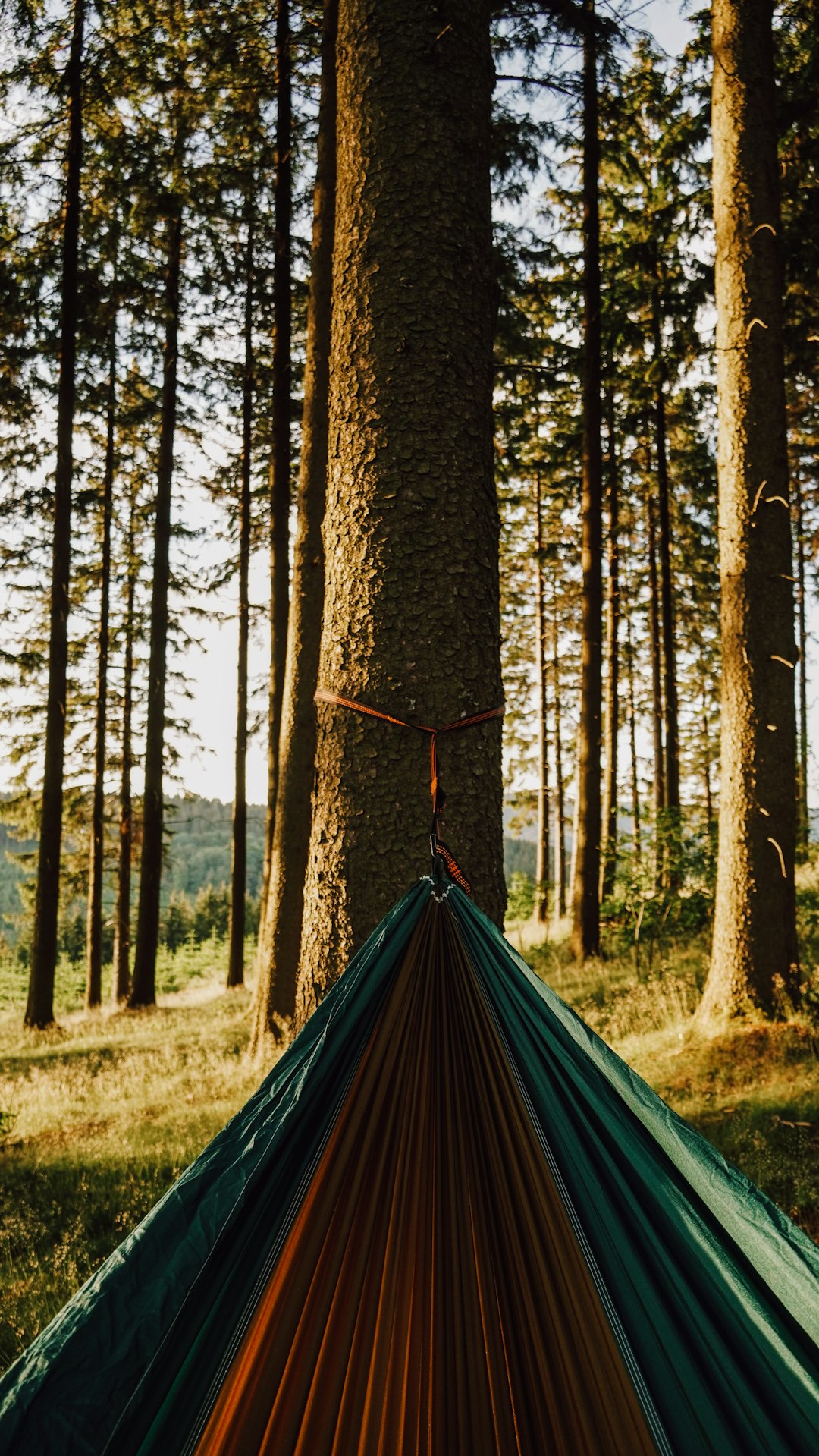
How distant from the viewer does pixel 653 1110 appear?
5.24ft

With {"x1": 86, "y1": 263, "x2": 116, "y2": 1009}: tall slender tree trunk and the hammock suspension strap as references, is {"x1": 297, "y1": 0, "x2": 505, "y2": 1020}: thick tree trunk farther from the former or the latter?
{"x1": 86, "y1": 263, "x2": 116, "y2": 1009}: tall slender tree trunk

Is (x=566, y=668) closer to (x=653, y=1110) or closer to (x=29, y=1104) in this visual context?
(x=29, y=1104)

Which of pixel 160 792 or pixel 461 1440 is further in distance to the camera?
pixel 160 792

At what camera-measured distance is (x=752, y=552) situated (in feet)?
16.9

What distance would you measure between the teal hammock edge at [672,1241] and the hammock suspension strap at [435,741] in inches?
4.6

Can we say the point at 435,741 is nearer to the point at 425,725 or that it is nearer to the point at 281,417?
the point at 425,725

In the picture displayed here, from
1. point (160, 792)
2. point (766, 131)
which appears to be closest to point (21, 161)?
point (160, 792)

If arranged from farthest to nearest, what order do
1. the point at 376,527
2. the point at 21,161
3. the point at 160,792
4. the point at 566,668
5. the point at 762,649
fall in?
the point at 566,668 < the point at 160,792 < the point at 21,161 < the point at 762,649 < the point at 376,527

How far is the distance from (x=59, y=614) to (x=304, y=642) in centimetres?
630

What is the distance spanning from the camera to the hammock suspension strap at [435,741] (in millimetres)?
1853

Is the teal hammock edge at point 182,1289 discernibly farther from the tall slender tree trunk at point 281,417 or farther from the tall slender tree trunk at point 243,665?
the tall slender tree trunk at point 243,665

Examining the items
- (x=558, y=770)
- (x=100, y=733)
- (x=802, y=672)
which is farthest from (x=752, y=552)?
(x=558, y=770)

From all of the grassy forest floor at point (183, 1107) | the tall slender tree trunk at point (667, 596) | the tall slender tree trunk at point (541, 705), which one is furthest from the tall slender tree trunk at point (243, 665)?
the tall slender tree trunk at point (541, 705)

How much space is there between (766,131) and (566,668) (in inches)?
724
